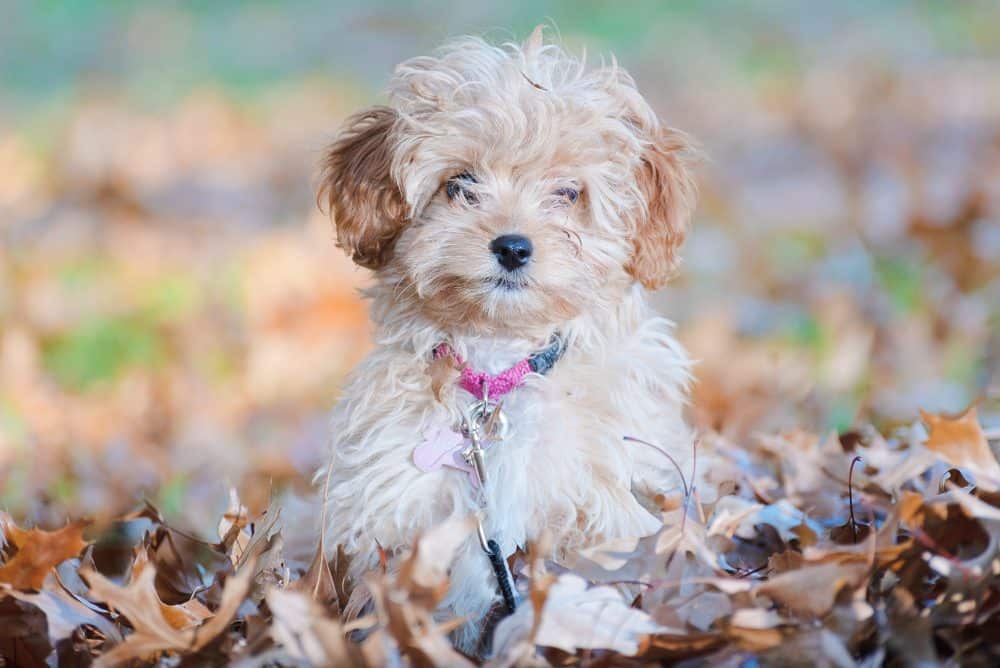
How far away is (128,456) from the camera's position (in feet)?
18.2

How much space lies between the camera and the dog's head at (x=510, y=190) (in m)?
3.74

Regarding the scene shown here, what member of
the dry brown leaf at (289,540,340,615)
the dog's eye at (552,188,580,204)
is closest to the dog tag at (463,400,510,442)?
the dry brown leaf at (289,540,340,615)

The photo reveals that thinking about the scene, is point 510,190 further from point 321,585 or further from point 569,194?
point 321,585

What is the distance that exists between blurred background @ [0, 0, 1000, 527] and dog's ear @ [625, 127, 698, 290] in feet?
1.41

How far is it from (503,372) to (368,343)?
377 cm

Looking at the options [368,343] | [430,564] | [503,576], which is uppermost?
[430,564]

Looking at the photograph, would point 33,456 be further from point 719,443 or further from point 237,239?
point 237,239

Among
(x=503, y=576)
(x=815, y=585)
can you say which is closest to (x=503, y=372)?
(x=503, y=576)

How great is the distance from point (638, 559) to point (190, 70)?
13.1 meters

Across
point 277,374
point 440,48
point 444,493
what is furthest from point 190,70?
point 444,493

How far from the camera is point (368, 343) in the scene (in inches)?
295

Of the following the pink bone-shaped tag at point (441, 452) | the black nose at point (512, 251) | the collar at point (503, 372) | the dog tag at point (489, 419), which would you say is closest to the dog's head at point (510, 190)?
the black nose at point (512, 251)

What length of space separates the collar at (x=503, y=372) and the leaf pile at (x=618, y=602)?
59cm

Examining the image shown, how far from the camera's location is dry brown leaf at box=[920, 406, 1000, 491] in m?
2.86
